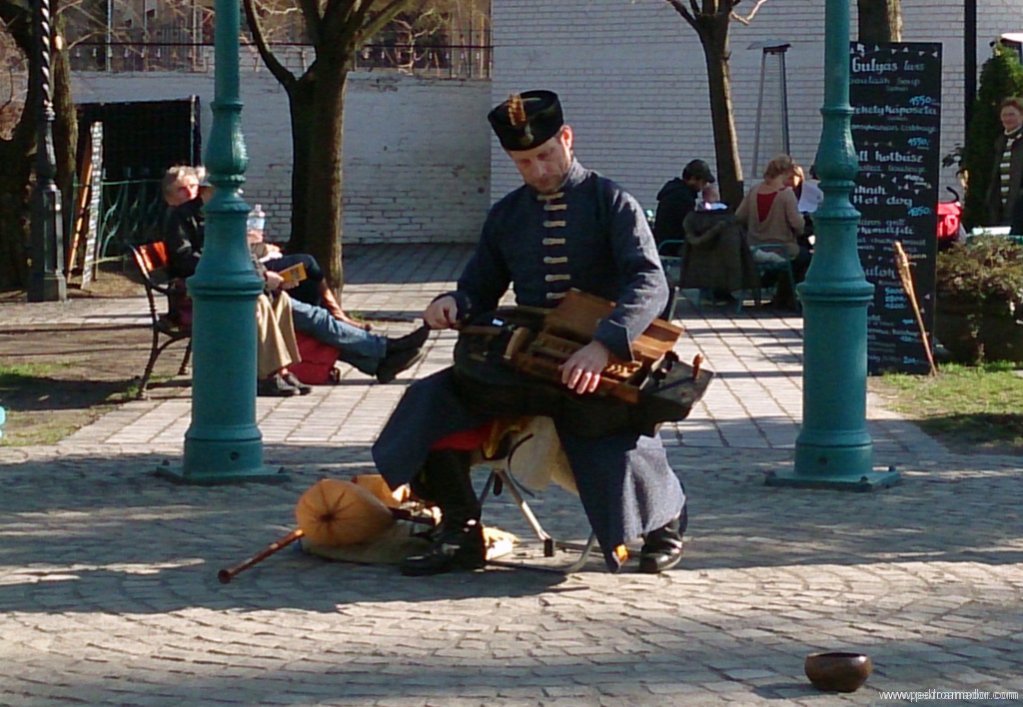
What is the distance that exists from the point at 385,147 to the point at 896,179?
52.2 ft

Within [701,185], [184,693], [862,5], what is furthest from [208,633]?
[701,185]

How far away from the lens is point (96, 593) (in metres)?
6.27

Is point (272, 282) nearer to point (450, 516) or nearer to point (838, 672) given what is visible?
point (450, 516)

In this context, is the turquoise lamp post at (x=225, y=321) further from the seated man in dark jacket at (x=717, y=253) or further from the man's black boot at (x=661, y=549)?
the seated man in dark jacket at (x=717, y=253)

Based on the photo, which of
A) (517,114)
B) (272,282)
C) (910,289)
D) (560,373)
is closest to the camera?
(560,373)

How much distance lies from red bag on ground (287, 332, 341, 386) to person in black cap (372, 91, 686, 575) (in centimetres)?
504

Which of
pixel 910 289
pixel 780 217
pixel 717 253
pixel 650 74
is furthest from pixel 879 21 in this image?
pixel 650 74

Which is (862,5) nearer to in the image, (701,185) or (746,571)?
(701,185)

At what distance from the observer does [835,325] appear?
326 inches

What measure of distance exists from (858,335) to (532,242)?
251cm

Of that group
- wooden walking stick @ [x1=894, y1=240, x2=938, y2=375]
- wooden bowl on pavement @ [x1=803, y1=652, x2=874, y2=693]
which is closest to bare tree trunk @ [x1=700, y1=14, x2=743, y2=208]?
wooden walking stick @ [x1=894, y1=240, x2=938, y2=375]

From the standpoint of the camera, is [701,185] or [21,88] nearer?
[701,185]

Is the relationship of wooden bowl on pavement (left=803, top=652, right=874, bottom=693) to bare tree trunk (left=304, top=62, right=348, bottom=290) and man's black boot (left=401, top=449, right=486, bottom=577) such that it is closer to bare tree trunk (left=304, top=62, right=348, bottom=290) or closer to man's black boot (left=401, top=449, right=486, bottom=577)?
man's black boot (left=401, top=449, right=486, bottom=577)

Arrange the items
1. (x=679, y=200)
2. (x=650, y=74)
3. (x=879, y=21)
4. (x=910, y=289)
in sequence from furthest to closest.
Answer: (x=650, y=74)
(x=679, y=200)
(x=879, y=21)
(x=910, y=289)
